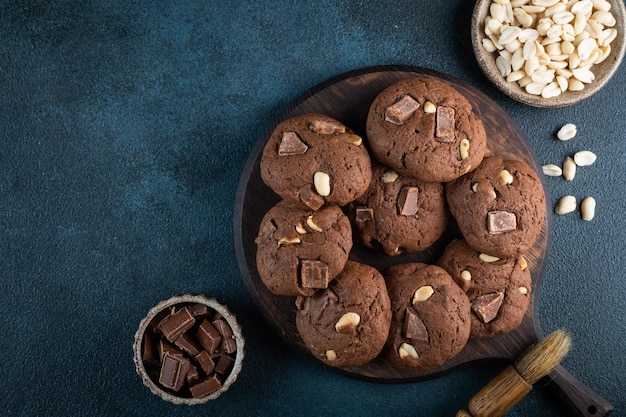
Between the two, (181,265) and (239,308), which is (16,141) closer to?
(181,265)

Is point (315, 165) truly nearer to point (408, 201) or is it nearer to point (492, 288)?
point (408, 201)

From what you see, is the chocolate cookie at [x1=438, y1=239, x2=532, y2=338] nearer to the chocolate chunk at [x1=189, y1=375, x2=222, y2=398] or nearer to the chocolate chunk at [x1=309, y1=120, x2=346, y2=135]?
the chocolate chunk at [x1=309, y1=120, x2=346, y2=135]

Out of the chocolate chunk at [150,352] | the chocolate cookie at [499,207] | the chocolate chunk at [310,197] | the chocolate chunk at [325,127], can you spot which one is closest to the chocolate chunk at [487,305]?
the chocolate cookie at [499,207]

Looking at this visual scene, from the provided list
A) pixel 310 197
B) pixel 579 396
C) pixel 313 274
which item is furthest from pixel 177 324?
pixel 579 396

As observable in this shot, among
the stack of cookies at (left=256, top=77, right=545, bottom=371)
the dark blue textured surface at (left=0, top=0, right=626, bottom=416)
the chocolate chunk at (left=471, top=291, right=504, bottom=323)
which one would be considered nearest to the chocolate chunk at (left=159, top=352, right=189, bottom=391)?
the dark blue textured surface at (left=0, top=0, right=626, bottom=416)

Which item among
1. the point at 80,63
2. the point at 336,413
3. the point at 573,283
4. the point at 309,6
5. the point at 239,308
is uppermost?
the point at 309,6

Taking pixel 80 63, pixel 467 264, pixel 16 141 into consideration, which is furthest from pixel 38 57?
pixel 467 264
